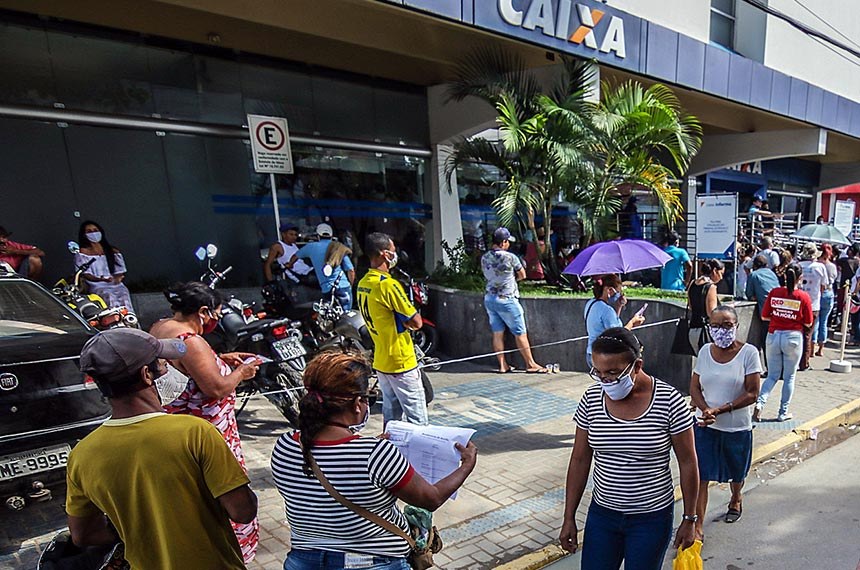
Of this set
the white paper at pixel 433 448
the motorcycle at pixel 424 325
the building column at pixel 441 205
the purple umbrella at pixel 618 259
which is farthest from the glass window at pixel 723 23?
the white paper at pixel 433 448

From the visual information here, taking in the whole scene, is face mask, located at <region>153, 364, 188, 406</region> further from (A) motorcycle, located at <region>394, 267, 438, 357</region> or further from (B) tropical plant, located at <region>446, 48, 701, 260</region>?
(B) tropical plant, located at <region>446, 48, 701, 260</region>

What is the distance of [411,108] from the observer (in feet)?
38.9

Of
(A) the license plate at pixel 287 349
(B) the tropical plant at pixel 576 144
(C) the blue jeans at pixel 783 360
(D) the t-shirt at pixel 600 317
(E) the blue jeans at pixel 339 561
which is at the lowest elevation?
(C) the blue jeans at pixel 783 360

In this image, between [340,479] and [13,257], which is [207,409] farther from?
[13,257]

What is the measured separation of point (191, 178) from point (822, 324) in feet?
36.0

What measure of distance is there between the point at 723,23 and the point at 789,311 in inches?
466

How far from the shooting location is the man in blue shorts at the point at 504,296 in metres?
7.39

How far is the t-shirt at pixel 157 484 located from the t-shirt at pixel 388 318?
99.7 inches

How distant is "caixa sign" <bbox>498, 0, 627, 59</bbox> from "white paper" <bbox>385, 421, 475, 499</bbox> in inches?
291

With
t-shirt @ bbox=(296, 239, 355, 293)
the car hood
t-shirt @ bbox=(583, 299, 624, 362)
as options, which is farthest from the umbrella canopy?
the car hood

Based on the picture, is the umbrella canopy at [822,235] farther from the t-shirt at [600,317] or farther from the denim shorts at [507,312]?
the t-shirt at [600,317]

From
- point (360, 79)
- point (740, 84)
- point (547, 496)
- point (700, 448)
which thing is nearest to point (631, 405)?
point (700, 448)

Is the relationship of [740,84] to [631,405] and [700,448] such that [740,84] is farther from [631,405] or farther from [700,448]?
[631,405]

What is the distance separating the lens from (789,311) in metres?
6.03
